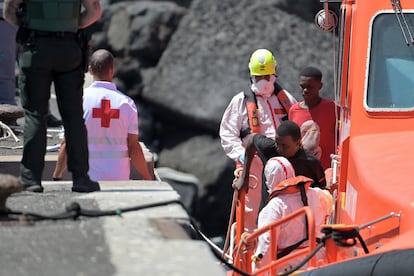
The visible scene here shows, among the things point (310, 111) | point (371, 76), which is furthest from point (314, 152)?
point (371, 76)

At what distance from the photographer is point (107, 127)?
6844 millimetres

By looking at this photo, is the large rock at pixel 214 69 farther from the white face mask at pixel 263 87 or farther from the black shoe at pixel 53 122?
the white face mask at pixel 263 87

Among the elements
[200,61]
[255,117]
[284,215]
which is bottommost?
[200,61]

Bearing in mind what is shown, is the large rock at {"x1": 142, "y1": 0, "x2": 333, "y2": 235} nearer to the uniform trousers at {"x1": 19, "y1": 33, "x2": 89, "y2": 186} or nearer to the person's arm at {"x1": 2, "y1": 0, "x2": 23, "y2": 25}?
the uniform trousers at {"x1": 19, "y1": 33, "x2": 89, "y2": 186}

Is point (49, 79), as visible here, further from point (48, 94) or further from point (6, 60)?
point (6, 60)

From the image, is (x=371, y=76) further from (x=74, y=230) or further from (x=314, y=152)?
(x=74, y=230)

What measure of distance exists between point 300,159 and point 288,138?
0.21 meters

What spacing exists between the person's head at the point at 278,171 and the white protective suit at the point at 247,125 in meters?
1.47

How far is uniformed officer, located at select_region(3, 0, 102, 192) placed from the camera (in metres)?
5.51

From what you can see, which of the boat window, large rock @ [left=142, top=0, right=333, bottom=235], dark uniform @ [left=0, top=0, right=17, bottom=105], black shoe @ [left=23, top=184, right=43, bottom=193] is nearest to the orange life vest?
the boat window

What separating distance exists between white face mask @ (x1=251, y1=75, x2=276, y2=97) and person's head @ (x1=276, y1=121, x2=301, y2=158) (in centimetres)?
122

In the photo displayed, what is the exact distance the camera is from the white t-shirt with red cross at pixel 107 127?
6.83m

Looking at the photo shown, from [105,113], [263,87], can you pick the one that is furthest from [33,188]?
[263,87]

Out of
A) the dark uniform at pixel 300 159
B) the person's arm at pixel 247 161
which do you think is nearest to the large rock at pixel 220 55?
the person's arm at pixel 247 161
